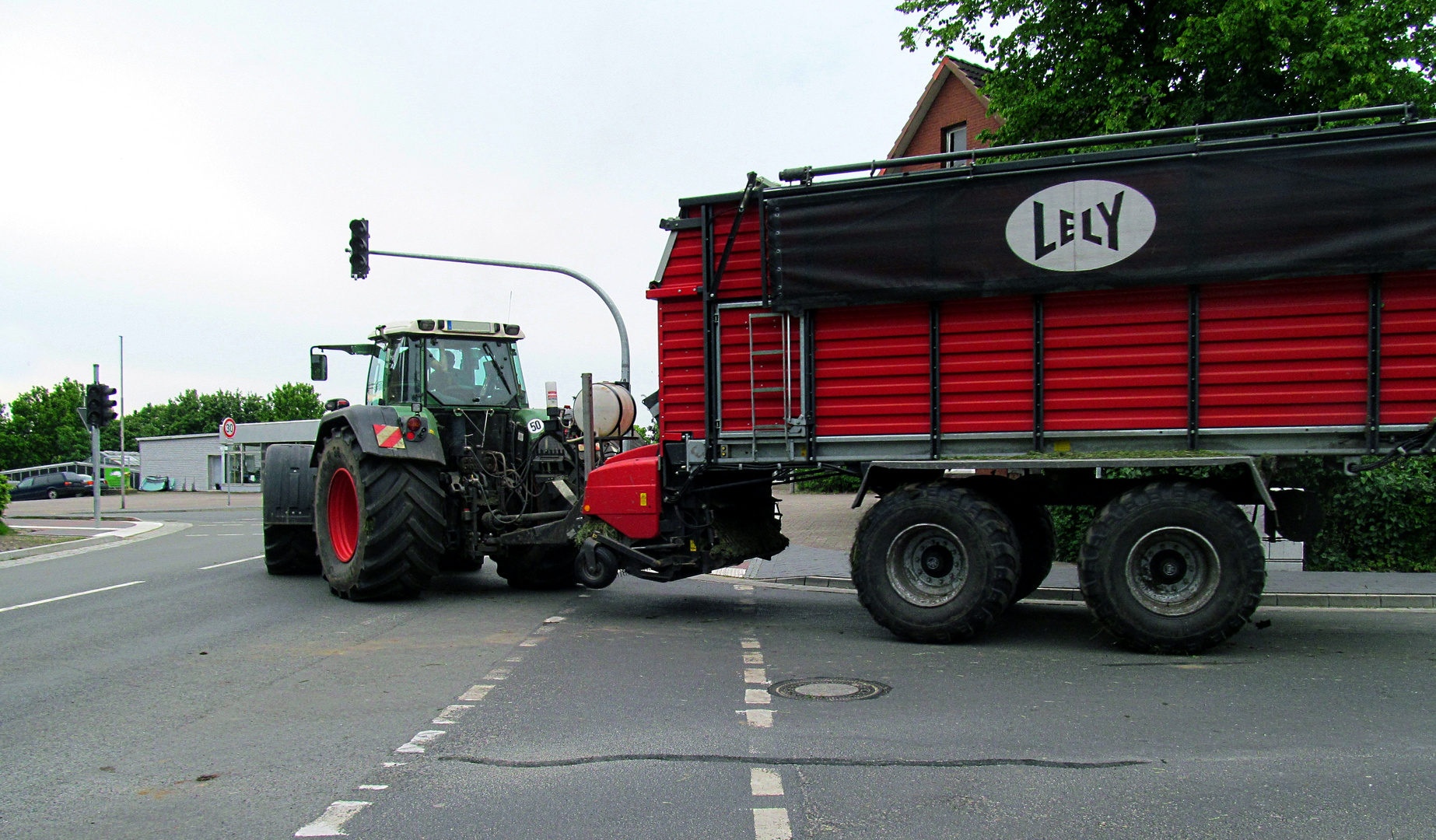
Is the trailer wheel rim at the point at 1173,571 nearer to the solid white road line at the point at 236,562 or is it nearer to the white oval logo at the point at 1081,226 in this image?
the white oval logo at the point at 1081,226

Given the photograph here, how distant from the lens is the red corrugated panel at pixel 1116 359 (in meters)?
7.21

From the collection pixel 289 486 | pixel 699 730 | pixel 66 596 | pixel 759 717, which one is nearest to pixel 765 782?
pixel 699 730

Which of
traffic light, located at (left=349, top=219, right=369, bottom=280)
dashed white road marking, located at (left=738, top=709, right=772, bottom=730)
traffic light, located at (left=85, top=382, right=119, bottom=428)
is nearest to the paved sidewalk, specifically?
traffic light, located at (left=85, top=382, right=119, bottom=428)

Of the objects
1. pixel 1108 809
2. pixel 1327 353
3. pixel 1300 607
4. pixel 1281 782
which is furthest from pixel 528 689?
pixel 1300 607

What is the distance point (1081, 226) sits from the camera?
7.29m

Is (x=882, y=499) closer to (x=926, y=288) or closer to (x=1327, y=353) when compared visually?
(x=926, y=288)

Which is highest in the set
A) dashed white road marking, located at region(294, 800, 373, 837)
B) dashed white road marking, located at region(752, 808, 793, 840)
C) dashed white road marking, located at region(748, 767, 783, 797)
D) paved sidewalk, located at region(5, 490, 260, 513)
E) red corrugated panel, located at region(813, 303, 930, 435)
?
red corrugated panel, located at region(813, 303, 930, 435)

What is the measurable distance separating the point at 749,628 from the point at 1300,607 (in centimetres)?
515

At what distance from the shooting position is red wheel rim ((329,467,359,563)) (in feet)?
36.3

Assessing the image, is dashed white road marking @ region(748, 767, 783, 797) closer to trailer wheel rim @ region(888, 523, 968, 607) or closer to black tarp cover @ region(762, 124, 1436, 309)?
trailer wheel rim @ region(888, 523, 968, 607)

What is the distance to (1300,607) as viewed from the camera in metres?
9.64

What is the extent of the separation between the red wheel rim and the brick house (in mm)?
20166

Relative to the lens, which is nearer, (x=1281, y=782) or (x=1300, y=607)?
(x=1281, y=782)

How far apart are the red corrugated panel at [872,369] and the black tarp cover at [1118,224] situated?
0.19 metres
